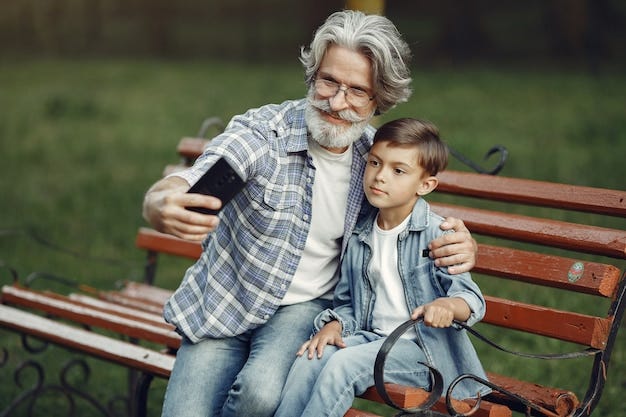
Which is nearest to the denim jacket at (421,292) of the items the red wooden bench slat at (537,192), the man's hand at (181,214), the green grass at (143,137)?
the red wooden bench slat at (537,192)

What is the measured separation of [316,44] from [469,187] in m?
1.00

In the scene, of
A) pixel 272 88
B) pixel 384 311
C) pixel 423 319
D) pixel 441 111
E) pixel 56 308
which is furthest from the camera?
pixel 272 88

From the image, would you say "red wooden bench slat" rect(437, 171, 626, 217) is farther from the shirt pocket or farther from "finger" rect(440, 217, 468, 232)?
the shirt pocket

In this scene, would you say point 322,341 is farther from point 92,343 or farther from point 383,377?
point 92,343

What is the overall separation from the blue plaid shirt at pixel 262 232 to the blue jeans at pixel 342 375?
0.34 m

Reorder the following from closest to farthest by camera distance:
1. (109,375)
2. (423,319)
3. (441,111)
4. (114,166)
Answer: (423,319)
(109,375)
(114,166)
(441,111)

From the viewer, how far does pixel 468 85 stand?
1451 cm

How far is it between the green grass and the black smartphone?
1971mm

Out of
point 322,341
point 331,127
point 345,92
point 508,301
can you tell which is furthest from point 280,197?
point 508,301

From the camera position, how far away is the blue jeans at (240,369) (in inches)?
128

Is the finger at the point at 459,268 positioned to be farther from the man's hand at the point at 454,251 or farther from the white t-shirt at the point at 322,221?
the white t-shirt at the point at 322,221

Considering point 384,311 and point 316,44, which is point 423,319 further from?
point 316,44

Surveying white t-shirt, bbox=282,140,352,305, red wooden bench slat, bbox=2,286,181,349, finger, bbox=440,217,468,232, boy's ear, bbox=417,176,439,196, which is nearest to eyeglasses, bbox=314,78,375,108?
white t-shirt, bbox=282,140,352,305

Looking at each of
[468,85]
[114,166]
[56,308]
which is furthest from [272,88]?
[56,308]
